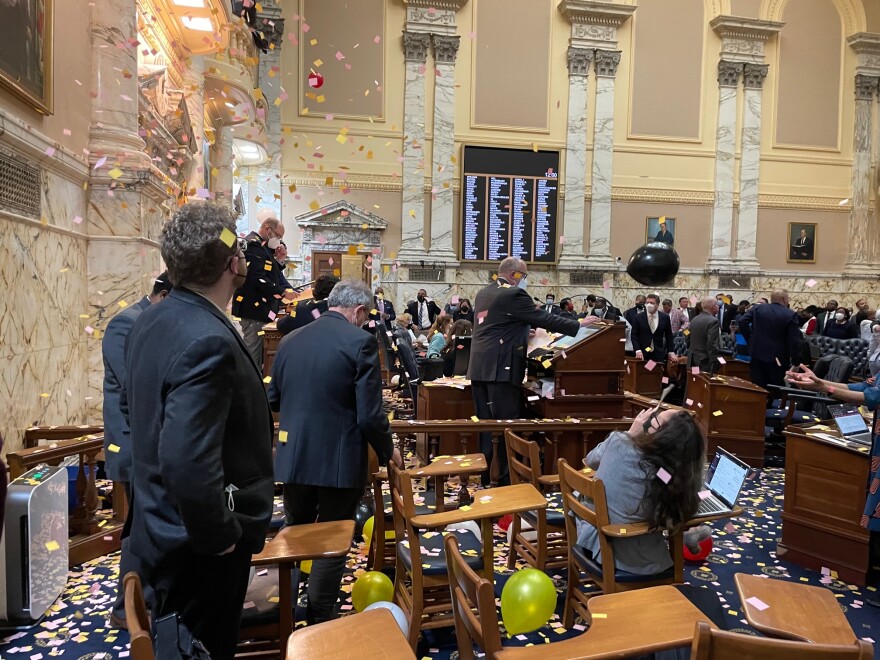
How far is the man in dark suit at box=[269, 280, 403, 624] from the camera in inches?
115

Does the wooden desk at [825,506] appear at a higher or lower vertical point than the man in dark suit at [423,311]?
lower

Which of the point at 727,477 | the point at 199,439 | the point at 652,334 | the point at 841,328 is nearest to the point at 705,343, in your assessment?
the point at 652,334

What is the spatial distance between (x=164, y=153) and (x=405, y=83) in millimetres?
8958

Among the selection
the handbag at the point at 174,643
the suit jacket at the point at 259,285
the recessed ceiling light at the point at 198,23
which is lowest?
the handbag at the point at 174,643

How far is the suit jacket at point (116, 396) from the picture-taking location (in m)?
3.05

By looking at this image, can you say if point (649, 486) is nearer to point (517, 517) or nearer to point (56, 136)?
point (517, 517)

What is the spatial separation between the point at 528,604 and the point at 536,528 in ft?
2.52

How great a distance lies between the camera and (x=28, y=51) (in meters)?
4.14

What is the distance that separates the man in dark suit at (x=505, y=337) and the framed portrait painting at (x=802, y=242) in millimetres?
15075

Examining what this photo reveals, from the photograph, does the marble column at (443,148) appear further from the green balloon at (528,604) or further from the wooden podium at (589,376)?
the green balloon at (528,604)

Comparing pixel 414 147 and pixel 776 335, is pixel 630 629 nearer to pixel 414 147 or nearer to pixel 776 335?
pixel 776 335

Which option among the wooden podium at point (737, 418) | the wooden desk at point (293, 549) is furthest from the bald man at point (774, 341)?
the wooden desk at point (293, 549)

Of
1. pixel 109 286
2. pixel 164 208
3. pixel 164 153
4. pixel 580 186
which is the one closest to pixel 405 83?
pixel 580 186

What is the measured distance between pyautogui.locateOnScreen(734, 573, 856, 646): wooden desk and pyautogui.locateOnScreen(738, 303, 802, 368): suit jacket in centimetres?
597
